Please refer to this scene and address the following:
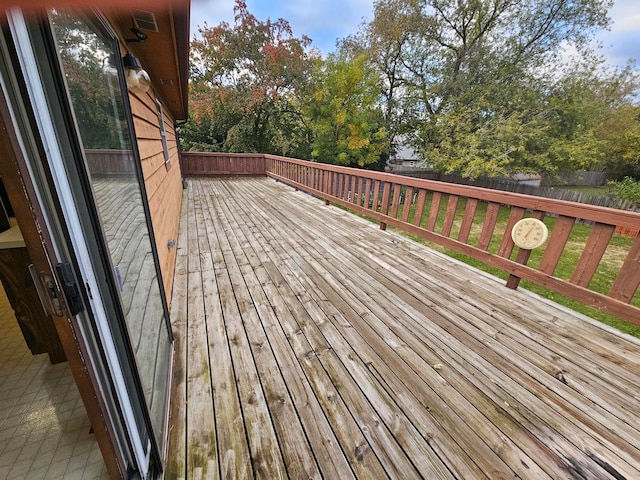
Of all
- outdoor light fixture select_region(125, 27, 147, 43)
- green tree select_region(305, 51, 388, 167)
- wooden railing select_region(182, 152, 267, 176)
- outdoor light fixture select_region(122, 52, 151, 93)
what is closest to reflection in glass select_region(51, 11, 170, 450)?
outdoor light fixture select_region(122, 52, 151, 93)

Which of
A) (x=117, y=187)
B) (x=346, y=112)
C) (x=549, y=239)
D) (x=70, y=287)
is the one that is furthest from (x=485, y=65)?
(x=70, y=287)

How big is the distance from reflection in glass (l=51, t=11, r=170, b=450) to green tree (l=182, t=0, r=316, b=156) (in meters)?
11.8

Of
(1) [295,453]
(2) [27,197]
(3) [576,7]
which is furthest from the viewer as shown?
(3) [576,7]

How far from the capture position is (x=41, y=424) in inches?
47.3

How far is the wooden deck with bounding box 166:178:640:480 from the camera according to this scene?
3.84 feet

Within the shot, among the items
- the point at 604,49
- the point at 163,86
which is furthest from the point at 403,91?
the point at 163,86

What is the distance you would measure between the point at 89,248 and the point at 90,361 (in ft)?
1.05

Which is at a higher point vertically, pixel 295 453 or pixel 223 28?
pixel 223 28

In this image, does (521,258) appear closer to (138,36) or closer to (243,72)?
(138,36)

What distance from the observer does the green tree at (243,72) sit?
11.4 meters

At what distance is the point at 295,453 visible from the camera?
3.85 ft

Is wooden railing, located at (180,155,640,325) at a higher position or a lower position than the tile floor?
higher

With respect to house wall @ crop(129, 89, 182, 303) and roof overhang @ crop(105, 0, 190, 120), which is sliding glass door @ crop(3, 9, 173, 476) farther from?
house wall @ crop(129, 89, 182, 303)

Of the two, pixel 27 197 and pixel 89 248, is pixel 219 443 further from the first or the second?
pixel 27 197
